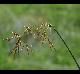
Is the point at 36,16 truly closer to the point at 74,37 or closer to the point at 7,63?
the point at 74,37

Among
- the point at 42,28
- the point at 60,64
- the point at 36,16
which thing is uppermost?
the point at 42,28
